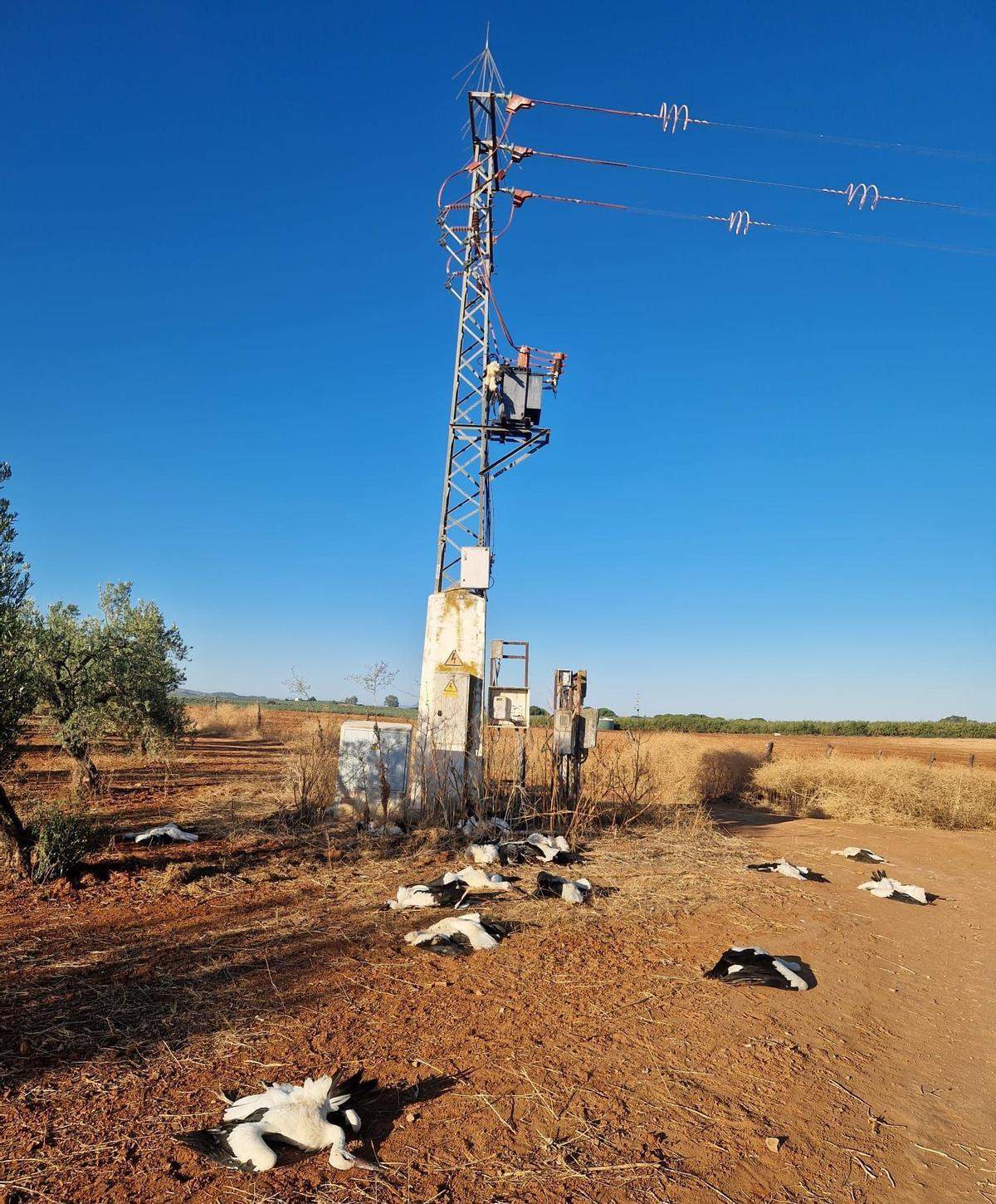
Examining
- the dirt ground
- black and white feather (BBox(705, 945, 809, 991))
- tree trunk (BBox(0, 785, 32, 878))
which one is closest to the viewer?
the dirt ground

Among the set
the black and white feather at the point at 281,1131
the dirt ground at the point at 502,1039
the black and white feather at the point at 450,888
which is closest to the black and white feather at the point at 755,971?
the dirt ground at the point at 502,1039

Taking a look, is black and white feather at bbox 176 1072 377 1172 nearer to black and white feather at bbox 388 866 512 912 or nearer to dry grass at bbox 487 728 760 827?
black and white feather at bbox 388 866 512 912

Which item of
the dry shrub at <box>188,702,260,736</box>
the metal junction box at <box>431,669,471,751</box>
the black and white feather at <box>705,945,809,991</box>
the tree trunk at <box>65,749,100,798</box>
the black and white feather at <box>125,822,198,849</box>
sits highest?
the metal junction box at <box>431,669,471,751</box>

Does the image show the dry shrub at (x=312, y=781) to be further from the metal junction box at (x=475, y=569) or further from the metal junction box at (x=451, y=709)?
the metal junction box at (x=475, y=569)

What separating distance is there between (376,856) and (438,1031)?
4.39 meters

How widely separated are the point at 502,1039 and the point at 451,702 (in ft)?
21.4

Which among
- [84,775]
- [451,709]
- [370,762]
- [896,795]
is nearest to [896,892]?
[451,709]

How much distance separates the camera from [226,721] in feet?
100

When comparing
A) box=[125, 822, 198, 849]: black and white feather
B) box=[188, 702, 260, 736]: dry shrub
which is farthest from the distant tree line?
box=[125, 822, 198, 849]: black and white feather

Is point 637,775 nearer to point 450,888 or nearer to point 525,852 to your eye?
point 525,852

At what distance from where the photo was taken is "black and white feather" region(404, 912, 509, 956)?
558 cm

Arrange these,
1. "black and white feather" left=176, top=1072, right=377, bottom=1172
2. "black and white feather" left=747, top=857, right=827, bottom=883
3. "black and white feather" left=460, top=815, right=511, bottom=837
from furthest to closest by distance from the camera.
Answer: "black and white feather" left=460, top=815, right=511, bottom=837 < "black and white feather" left=747, top=857, right=827, bottom=883 < "black and white feather" left=176, top=1072, right=377, bottom=1172

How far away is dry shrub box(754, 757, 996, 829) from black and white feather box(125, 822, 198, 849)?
44.1 ft

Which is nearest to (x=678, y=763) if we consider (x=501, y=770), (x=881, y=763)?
(x=881, y=763)
